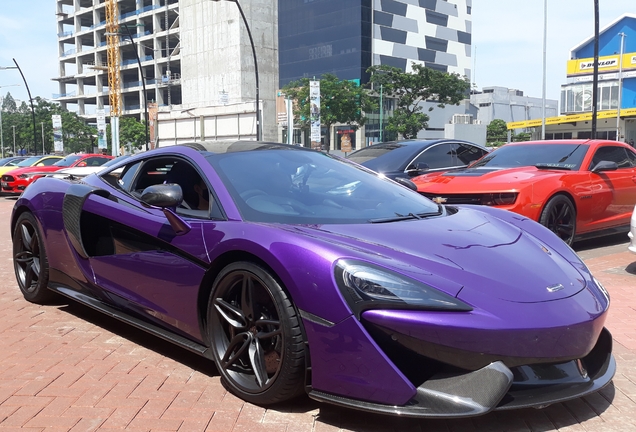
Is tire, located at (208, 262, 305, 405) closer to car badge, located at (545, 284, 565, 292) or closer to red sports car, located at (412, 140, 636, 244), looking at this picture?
car badge, located at (545, 284, 565, 292)

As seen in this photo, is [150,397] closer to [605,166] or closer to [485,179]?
[485,179]

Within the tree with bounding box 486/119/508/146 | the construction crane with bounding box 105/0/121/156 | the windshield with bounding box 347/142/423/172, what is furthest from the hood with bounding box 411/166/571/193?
Result: the construction crane with bounding box 105/0/121/156

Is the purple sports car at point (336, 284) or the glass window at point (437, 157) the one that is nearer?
the purple sports car at point (336, 284)

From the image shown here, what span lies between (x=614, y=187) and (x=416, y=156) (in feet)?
8.62

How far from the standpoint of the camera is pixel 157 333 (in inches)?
136

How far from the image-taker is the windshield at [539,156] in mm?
7547

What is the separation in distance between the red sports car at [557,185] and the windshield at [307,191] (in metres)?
2.99

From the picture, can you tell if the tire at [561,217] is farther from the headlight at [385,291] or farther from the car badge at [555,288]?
the headlight at [385,291]

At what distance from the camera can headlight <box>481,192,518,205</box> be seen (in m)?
6.52

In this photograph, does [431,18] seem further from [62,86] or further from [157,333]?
[157,333]

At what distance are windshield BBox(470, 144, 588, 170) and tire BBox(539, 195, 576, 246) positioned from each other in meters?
0.71

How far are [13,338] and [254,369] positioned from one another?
2114 millimetres

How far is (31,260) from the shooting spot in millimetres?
4926

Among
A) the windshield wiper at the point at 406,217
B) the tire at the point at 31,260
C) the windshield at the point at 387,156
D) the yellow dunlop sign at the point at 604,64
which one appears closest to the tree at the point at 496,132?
the yellow dunlop sign at the point at 604,64
